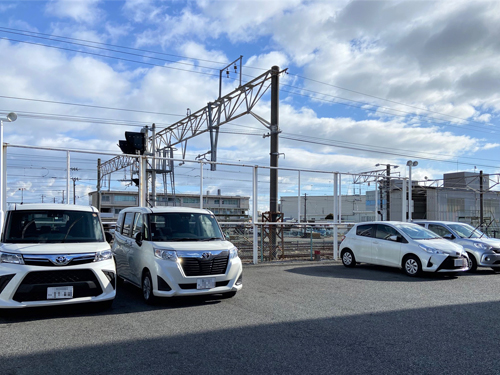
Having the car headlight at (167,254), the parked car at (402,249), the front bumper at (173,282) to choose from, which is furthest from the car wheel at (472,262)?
the car headlight at (167,254)

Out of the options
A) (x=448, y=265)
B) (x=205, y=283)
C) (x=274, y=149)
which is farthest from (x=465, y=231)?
(x=205, y=283)

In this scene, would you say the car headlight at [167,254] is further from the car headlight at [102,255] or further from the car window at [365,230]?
the car window at [365,230]

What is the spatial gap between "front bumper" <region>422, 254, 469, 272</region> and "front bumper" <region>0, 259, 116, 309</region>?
8123 mm

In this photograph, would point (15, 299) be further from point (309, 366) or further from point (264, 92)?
point (264, 92)

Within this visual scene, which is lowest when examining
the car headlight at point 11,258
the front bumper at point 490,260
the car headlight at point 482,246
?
the front bumper at point 490,260

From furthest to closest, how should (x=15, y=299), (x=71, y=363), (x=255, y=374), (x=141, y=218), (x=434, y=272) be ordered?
(x=434, y=272) → (x=141, y=218) → (x=15, y=299) → (x=71, y=363) → (x=255, y=374)

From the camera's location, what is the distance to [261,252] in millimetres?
15117

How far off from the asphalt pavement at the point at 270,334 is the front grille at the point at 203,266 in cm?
62

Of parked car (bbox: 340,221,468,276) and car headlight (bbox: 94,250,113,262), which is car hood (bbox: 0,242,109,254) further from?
parked car (bbox: 340,221,468,276)

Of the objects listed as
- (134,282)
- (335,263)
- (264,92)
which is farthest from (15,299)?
(264,92)

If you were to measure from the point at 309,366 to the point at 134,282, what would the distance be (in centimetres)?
505

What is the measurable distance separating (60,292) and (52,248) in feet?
2.48

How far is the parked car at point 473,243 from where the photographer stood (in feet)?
41.3

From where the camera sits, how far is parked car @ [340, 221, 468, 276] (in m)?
11.3
